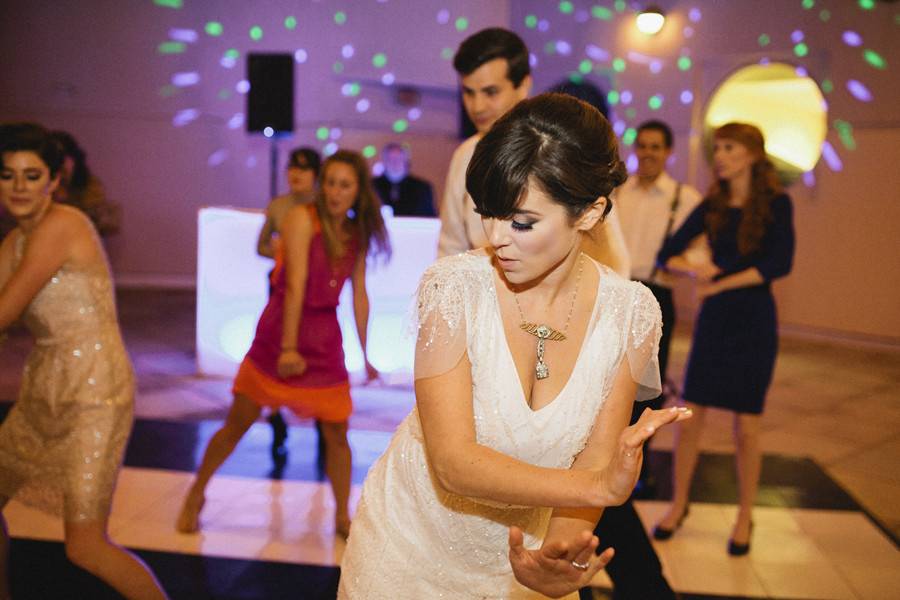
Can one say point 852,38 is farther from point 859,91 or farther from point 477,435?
point 477,435

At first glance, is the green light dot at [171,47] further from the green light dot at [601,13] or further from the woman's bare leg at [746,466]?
the woman's bare leg at [746,466]

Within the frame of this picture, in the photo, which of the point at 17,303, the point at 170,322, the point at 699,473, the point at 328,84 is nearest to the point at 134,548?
the point at 17,303

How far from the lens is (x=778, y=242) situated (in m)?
3.30

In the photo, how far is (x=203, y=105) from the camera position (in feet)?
32.4

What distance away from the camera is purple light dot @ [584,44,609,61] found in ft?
31.5

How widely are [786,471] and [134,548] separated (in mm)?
3153

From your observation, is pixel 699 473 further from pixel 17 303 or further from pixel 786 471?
pixel 17 303

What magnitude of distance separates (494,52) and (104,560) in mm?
1655

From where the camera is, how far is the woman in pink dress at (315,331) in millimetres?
3254

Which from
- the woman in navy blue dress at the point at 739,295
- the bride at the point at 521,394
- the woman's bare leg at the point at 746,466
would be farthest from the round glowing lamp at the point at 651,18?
the bride at the point at 521,394

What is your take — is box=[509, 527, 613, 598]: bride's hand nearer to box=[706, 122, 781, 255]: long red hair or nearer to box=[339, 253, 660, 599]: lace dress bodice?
box=[339, 253, 660, 599]: lace dress bodice

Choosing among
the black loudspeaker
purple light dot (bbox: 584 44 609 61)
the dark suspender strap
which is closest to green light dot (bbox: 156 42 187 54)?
the black loudspeaker

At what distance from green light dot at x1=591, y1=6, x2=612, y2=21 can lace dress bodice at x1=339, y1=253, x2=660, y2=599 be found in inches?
340

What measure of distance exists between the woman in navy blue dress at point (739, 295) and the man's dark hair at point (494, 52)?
4.06ft
